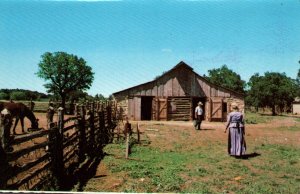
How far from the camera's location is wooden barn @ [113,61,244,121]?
2856 cm

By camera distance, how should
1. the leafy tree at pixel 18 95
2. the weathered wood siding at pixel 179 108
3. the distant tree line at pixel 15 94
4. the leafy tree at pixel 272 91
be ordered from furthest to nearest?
the leafy tree at pixel 272 91 < the leafy tree at pixel 18 95 < the distant tree line at pixel 15 94 < the weathered wood siding at pixel 179 108

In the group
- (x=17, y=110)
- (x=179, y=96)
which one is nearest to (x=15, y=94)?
(x=179, y=96)

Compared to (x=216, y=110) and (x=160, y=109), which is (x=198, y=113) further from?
(x=216, y=110)

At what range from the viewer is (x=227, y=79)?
86.2 m

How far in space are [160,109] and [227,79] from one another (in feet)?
199

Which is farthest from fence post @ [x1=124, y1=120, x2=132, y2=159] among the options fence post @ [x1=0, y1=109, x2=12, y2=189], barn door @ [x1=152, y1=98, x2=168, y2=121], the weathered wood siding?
the weathered wood siding

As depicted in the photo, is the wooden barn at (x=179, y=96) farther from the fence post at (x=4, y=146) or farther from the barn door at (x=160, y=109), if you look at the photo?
the fence post at (x=4, y=146)

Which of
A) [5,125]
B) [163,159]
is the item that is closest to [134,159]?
[163,159]

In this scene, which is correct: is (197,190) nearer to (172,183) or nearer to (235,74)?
(172,183)

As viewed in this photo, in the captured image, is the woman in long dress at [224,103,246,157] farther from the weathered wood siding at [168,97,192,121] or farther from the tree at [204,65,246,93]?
the tree at [204,65,246,93]

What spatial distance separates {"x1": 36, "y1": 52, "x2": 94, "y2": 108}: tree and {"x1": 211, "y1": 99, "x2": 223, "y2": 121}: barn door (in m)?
28.6

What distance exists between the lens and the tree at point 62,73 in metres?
51.1

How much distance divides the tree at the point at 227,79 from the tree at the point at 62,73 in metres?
42.7

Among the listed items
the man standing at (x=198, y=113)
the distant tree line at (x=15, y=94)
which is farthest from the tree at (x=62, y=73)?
the man standing at (x=198, y=113)
